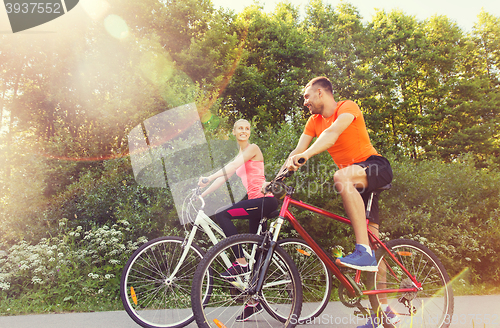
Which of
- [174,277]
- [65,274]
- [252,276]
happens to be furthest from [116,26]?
[252,276]

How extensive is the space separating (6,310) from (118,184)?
236 centimetres

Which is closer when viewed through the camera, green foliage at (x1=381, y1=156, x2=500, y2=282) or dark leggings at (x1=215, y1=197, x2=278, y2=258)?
dark leggings at (x1=215, y1=197, x2=278, y2=258)

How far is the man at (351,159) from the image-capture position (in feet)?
8.68

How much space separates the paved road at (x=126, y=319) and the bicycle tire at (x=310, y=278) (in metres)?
0.13

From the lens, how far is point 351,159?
9.89 feet

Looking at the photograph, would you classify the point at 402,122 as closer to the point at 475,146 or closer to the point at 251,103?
the point at 475,146

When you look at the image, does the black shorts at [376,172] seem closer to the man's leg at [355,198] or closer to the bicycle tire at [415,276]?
the man's leg at [355,198]

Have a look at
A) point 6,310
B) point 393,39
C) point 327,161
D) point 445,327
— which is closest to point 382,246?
point 445,327

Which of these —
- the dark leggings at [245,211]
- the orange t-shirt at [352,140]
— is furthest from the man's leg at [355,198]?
the dark leggings at [245,211]

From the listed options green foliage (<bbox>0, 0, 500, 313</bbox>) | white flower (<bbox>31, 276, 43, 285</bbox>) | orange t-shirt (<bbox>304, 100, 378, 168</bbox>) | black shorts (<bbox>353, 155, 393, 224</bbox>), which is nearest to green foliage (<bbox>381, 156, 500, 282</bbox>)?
green foliage (<bbox>0, 0, 500, 313</bbox>)

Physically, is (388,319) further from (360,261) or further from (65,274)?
(65,274)

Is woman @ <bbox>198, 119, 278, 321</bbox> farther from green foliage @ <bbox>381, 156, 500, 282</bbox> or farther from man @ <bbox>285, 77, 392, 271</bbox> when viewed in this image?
green foliage @ <bbox>381, 156, 500, 282</bbox>

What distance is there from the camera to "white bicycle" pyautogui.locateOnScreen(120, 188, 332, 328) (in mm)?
3133

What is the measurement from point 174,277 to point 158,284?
260 mm
